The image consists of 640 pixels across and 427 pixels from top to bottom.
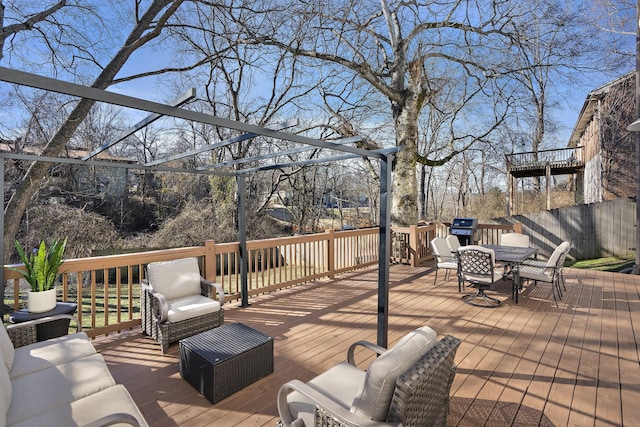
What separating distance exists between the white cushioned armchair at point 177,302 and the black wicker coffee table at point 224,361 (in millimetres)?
567

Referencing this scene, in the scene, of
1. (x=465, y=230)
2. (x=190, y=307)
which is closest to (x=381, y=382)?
(x=190, y=307)

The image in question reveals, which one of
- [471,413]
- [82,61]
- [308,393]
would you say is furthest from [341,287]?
[82,61]

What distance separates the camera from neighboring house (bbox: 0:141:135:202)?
32.8 ft

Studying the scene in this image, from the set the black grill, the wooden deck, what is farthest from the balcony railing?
the wooden deck

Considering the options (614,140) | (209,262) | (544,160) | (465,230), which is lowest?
(209,262)

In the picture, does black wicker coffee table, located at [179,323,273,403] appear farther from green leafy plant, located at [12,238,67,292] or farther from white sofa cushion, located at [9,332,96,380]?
green leafy plant, located at [12,238,67,292]

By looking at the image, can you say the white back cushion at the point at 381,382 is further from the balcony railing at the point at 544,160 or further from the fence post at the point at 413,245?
the balcony railing at the point at 544,160

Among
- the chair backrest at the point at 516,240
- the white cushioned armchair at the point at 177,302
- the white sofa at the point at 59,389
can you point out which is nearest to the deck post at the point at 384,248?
the white cushioned armchair at the point at 177,302

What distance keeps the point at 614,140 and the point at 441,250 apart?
1177 cm

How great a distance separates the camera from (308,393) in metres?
1.47

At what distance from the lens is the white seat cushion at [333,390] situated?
1.63 m

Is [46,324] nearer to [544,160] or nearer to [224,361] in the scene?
[224,361]

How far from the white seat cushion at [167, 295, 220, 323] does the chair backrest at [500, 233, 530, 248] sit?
566 centimetres

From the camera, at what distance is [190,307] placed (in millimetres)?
3297
